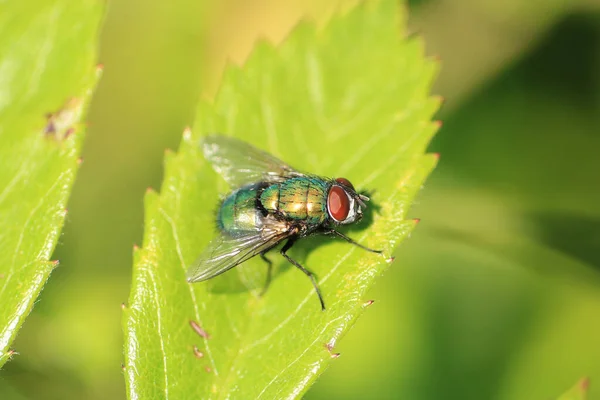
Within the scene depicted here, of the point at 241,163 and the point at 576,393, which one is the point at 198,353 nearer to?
the point at 241,163

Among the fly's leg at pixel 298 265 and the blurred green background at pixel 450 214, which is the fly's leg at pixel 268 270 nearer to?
the fly's leg at pixel 298 265

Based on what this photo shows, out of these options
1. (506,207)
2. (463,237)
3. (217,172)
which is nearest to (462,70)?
(506,207)

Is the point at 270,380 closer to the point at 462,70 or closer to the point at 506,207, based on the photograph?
the point at 506,207

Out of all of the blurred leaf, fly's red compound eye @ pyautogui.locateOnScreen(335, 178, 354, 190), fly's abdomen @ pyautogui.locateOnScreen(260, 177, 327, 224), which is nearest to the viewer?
the blurred leaf

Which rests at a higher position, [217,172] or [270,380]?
[217,172]

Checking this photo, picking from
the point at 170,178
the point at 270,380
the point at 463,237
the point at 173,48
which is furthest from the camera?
the point at 173,48

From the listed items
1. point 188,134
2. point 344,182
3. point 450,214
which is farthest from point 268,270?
point 450,214

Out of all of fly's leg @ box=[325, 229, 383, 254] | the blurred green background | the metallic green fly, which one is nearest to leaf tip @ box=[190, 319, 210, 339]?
the metallic green fly

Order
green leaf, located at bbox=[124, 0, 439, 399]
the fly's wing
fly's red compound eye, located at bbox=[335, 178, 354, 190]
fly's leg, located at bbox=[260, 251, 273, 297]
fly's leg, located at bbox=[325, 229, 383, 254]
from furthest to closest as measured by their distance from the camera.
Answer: the fly's wing < fly's red compound eye, located at bbox=[335, 178, 354, 190] < fly's leg, located at bbox=[260, 251, 273, 297] < fly's leg, located at bbox=[325, 229, 383, 254] < green leaf, located at bbox=[124, 0, 439, 399]

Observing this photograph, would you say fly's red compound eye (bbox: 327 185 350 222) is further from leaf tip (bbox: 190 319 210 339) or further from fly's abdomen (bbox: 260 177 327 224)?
leaf tip (bbox: 190 319 210 339)
